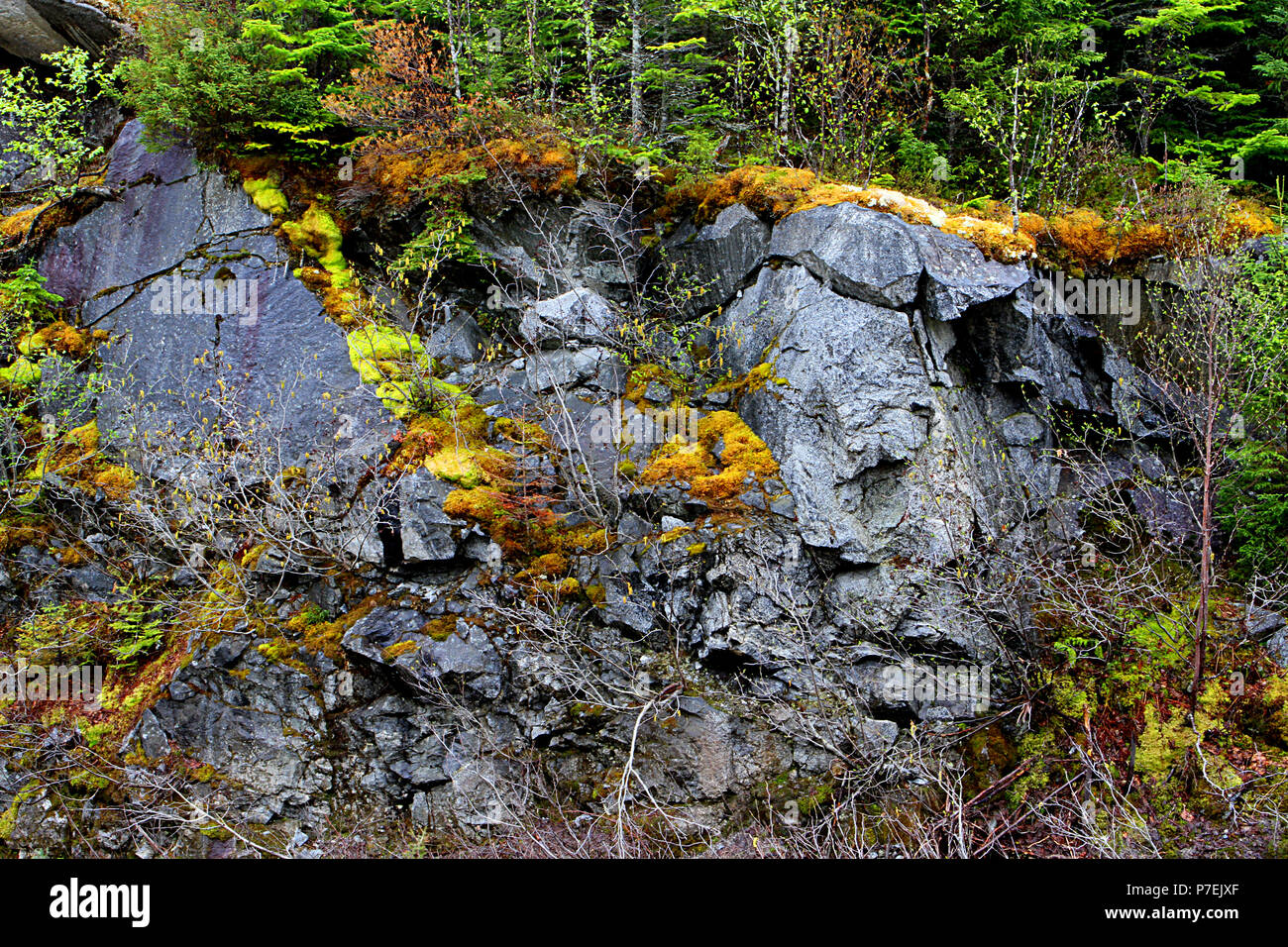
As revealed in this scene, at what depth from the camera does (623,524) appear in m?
7.66

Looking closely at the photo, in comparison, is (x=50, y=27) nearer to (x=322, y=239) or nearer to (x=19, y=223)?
(x=19, y=223)

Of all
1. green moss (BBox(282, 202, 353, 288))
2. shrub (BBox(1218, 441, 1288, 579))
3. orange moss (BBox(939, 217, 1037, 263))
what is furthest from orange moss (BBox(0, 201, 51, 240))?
shrub (BBox(1218, 441, 1288, 579))

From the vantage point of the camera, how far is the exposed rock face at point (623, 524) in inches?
268

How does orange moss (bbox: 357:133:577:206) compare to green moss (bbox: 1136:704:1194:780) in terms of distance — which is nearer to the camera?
green moss (bbox: 1136:704:1194:780)

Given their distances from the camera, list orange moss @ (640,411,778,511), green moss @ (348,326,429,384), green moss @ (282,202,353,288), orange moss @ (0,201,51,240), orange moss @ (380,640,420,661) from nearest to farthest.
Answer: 1. orange moss @ (380,640,420,661)
2. orange moss @ (640,411,778,511)
3. green moss @ (348,326,429,384)
4. green moss @ (282,202,353,288)
5. orange moss @ (0,201,51,240)

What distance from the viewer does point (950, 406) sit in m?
8.01

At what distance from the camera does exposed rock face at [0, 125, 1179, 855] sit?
22.3 ft

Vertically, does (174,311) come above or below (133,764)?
above

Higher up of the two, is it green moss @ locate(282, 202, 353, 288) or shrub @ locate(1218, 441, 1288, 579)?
green moss @ locate(282, 202, 353, 288)

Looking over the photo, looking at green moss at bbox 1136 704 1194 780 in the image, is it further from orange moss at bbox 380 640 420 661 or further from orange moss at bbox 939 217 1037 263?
orange moss at bbox 380 640 420 661

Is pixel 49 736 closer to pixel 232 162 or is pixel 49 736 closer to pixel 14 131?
pixel 232 162

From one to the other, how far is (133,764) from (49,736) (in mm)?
996
